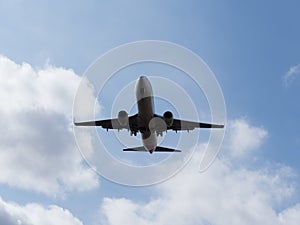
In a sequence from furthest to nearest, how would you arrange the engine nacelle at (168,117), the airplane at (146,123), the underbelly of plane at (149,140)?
the underbelly of plane at (149,140) < the engine nacelle at (168,117) < the airplane at (146,123)

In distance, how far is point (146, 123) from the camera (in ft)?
246

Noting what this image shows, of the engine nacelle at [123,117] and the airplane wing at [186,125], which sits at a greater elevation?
the airplane wing at [186,125]

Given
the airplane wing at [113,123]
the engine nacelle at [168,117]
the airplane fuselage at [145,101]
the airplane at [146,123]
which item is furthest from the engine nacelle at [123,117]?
the engine nacelle at [168,117]

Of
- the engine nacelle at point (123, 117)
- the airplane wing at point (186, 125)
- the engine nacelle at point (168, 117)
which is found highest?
the airplane wing at point (186, 125)

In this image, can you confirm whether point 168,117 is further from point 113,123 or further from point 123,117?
point 113,123

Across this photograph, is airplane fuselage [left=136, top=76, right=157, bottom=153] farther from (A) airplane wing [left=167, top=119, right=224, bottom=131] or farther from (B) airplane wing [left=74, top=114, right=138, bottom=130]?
(A) airplane wing [left=167, top=119, right=224, bottom=131]

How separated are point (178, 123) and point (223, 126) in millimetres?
7376

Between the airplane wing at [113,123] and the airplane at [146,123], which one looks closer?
the airplane at [146,123]

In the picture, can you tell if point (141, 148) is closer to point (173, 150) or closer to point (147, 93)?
point (173, 150)

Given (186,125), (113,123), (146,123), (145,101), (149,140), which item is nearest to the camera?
(145,101)

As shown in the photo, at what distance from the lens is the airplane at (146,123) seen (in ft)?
235

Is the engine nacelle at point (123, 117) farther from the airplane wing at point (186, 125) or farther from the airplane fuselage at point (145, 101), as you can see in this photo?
the airplane wing at point (186, 125)

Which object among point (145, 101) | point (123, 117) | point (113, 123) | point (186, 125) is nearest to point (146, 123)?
point (123, 117)

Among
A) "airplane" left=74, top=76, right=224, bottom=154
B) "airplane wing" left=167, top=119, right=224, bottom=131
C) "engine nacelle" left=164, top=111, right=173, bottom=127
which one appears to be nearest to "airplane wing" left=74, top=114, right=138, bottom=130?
"airplane" left=74, top=76, right=224, bottom=154
